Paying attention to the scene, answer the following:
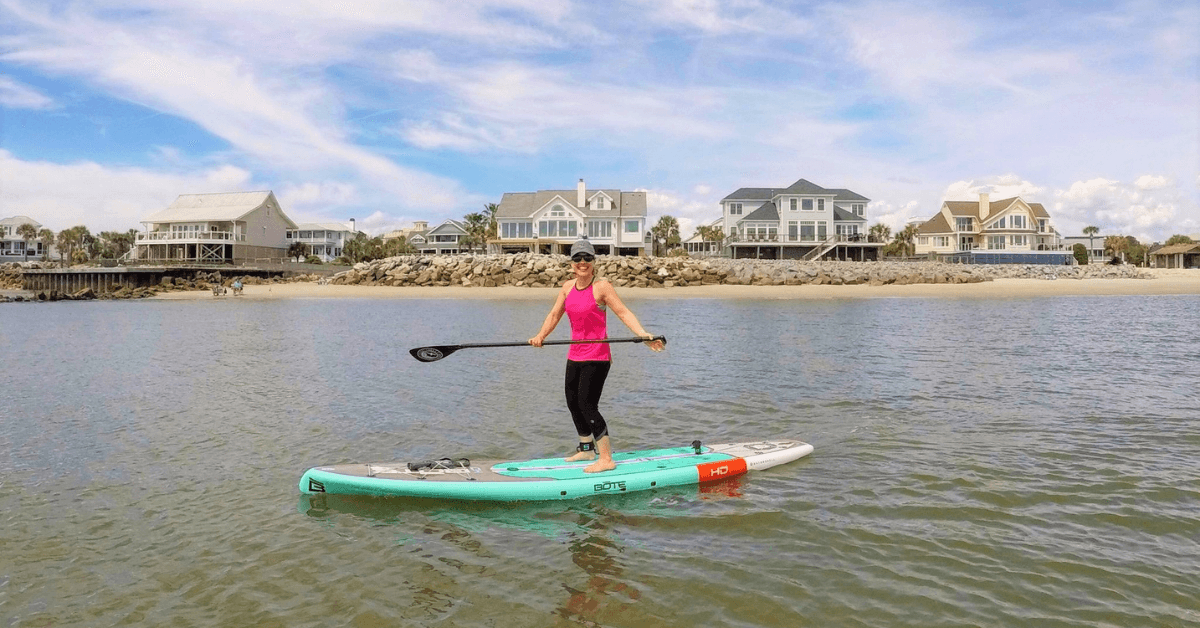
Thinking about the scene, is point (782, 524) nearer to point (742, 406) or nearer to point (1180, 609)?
point (1180, 609)

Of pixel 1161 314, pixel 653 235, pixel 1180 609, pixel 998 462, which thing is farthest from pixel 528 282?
pixel 1180 609

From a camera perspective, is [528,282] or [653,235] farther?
[653,235]

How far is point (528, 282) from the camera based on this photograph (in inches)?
2275

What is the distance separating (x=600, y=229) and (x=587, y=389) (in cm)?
6720

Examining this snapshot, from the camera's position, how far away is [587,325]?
752 centimetres

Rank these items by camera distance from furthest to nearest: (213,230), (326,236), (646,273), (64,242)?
1. (326,236)
2. (64,242)
3. (213,230)
4. (646,273)

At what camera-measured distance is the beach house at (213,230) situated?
257ft

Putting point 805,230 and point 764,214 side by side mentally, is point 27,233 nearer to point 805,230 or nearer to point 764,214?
point 764,214

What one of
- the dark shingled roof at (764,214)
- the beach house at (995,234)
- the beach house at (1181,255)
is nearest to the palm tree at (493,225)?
the dark shingled roof at (764,214)

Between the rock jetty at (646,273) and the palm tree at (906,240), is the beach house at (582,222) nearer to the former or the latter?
the rock jetty at (646,273)

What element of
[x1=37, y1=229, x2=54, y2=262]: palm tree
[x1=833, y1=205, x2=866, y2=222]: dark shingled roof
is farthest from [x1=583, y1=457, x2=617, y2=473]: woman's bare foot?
[x1=37, y1=229, x2=54, y2=262]: palm tree

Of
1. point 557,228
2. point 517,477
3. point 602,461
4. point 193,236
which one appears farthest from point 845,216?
point 517,477

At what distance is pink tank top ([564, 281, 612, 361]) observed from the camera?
752 cm

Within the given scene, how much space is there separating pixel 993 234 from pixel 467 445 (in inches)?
3566
